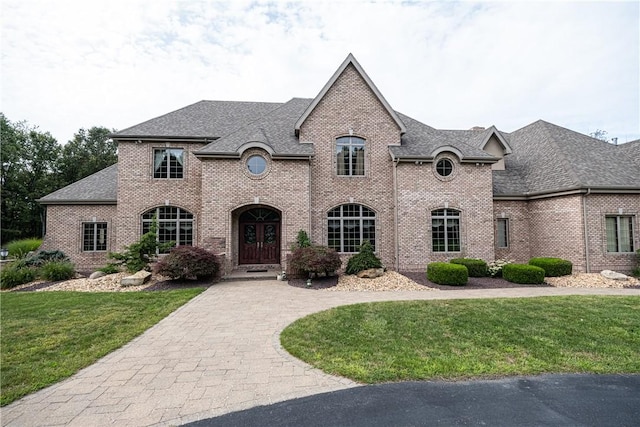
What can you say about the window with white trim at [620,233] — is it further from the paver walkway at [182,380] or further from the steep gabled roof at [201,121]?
the steep gabled roof at [201,121]

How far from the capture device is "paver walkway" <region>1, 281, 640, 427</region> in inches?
130

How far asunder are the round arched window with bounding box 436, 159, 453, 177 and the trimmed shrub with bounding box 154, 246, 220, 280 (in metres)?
11.0

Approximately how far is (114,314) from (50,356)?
97.9 inches

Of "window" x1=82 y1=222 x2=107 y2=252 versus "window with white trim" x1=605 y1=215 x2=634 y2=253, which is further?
"window" x1=82 y1=222 x2=107 y2=252

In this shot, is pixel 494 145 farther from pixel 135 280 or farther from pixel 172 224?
pixel 135 280

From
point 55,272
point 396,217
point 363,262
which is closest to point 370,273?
Answer: point 363,262

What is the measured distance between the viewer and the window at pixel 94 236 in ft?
49.2

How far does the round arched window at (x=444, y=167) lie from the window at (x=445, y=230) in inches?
71.3

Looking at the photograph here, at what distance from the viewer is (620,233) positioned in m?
12.7

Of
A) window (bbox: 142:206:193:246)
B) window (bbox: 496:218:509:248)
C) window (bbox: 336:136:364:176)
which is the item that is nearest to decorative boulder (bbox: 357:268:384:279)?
window (bbox: 336:136:364:176)

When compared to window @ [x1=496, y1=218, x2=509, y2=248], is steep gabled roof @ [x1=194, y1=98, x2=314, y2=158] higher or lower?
higher

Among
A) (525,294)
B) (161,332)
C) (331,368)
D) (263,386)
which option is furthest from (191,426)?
(525,294)

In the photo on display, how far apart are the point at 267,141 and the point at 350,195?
14.9 feet

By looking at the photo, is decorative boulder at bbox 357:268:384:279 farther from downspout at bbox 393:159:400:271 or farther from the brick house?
downspout at bbox 393:159:400:271
